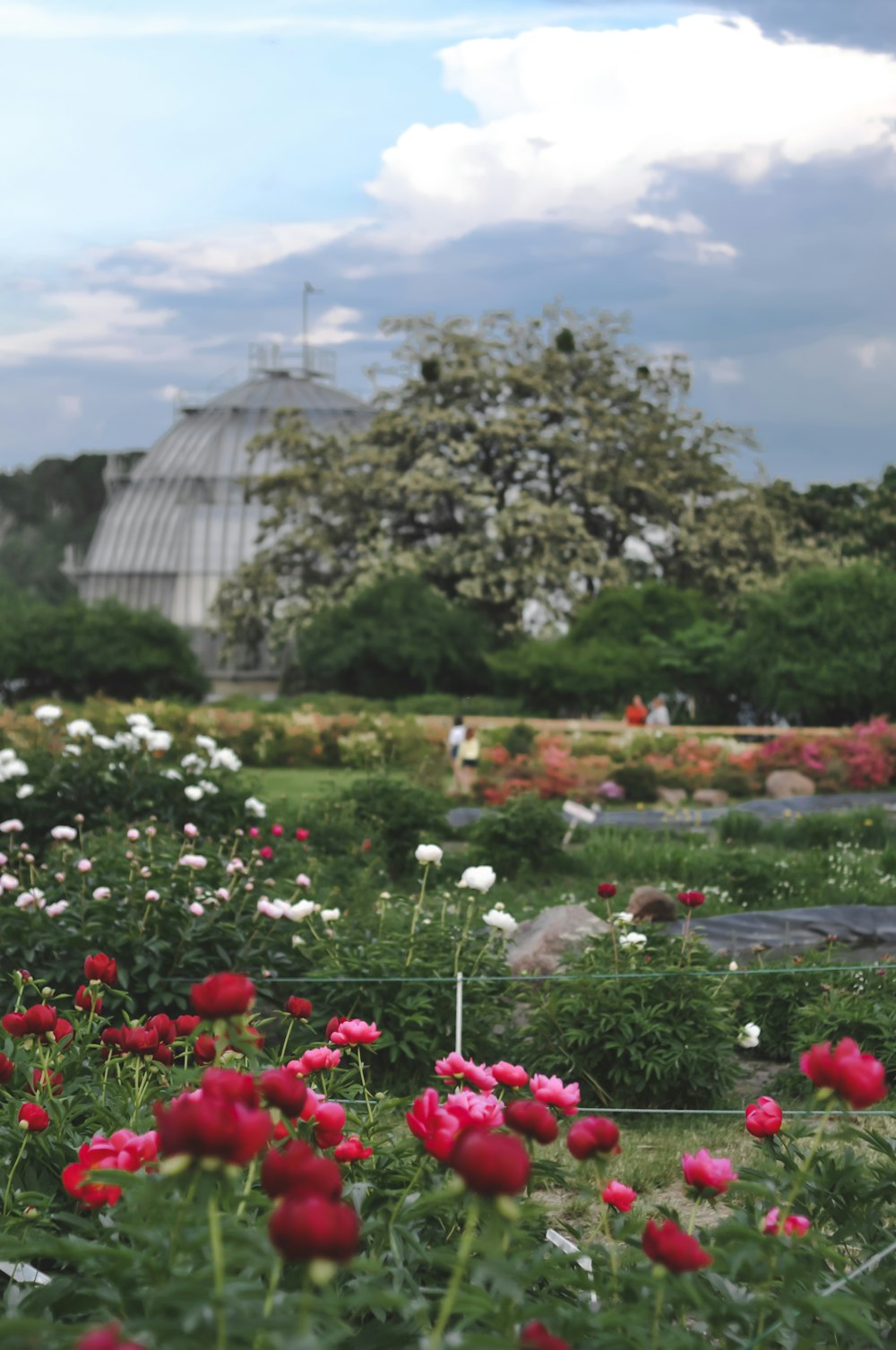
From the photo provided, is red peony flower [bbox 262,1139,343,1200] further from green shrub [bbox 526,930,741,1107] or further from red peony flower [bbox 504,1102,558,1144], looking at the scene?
green shrub [bbox 526,930,741,1107]

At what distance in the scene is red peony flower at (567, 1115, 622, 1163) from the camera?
2.23 metres

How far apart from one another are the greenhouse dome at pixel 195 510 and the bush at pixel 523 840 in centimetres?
3334

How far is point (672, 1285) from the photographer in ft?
7.12

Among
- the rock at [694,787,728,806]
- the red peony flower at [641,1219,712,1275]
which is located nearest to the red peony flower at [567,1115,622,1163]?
the red peony flower at [641,1219,712,1275]

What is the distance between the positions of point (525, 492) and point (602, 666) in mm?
7945

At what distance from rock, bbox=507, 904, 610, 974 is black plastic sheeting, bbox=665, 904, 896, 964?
85 centimetres

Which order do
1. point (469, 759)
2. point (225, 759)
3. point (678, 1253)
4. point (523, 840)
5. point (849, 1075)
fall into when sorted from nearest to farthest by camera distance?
point (678, 1253), point (849, 1075), point (225, 759), point (523, 840), point (469, 759)

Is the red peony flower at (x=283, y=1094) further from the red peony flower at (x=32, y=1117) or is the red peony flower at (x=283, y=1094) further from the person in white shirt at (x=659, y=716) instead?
the person in white shirt at (x=659, y=716)

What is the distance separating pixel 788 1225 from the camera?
2.39 m

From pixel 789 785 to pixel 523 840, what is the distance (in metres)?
6.68

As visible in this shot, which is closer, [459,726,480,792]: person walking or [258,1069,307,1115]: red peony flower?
[258,1069,307,1115]: red peony flower

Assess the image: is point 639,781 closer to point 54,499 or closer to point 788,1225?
point 788,1225

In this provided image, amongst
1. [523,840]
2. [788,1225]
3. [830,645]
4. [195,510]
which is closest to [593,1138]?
[788,1225]

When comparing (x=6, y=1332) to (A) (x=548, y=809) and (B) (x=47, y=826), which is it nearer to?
(B) (x=47, y=826)
